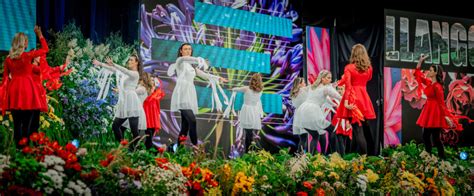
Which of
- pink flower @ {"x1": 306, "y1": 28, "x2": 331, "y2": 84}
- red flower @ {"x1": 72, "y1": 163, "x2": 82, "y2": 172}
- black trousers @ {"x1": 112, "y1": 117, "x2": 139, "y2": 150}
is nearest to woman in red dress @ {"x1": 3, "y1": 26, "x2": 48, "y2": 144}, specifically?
red flower @ {"x1": 72, "y1": 163, "x2": 82, "y2": 172}

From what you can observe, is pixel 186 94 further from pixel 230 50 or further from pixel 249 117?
pixel 230 50

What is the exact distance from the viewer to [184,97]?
373 inches

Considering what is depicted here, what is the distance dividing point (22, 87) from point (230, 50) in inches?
229

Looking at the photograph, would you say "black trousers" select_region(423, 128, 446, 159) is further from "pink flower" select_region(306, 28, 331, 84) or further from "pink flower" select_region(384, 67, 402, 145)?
"pink flower" select_region(306, 28, 331, 84)

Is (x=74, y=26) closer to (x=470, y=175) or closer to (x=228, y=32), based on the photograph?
(x=228, y=32)

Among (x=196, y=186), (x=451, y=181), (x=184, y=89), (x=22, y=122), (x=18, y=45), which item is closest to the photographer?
(x=196, y=186)

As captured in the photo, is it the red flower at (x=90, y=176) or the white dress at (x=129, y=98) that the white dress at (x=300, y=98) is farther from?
the red flower at (x=90, y=176)

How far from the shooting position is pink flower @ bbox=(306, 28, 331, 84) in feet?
44.7

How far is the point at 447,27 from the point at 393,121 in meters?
2.29

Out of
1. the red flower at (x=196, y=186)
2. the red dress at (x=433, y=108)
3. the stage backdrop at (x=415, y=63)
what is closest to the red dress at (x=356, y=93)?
the red dress at (x=433, y=108)

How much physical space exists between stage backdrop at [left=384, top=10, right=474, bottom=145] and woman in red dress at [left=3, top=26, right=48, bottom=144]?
8034 mm

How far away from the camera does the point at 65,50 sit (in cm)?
1030

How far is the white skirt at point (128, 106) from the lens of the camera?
365 inches

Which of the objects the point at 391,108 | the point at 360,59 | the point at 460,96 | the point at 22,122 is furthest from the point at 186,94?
the point at 460,96
